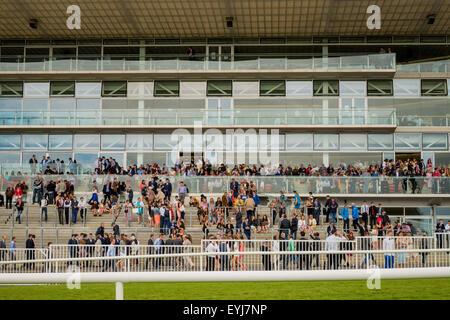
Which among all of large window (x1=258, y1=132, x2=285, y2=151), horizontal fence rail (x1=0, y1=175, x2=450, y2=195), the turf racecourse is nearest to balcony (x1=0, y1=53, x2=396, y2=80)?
large window (x1=258, y1=132, x2=285, y2=151)

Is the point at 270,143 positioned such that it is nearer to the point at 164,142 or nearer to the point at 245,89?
the point at 245,89

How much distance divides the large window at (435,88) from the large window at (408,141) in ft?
9.43

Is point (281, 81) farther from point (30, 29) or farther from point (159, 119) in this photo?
point (30, 29)

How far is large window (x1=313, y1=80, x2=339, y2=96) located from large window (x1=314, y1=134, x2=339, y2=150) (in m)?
2.87

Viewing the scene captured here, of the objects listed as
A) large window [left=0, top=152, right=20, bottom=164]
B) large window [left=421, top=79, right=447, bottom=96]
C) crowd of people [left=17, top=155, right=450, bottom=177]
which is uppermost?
large window [left=421, top=79, right=447, bottom=96]

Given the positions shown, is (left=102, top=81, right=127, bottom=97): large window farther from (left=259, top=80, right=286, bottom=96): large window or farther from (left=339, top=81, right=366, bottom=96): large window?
(left=339, top=81, right=366, bottom=96): large window

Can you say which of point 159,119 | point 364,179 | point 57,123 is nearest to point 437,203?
point 364,179

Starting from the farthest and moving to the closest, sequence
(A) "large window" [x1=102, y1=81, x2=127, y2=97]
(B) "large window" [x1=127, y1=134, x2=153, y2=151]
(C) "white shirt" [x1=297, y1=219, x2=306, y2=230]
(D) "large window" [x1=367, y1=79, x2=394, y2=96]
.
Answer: (A) "large window" [x1=102, y1=81, x2=127, y2=97]
(B) "large window" [x1=127, y1=134, x2=153, y2=151]
(D) "large window" [x1=367, y1=79, x2=394, y2=96]
(C) "white shirt" [x1=297, y1=219, x2=306, y2=230]

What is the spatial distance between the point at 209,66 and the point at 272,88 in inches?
172

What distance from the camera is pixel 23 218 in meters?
23.8

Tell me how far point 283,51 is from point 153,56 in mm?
8699

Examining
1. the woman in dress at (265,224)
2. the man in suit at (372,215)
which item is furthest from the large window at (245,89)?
the woman in dress at (265,224)

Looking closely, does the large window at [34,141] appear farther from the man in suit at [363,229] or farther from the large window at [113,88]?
the man in suit at [363,229]

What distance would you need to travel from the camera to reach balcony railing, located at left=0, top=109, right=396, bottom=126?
104ft
